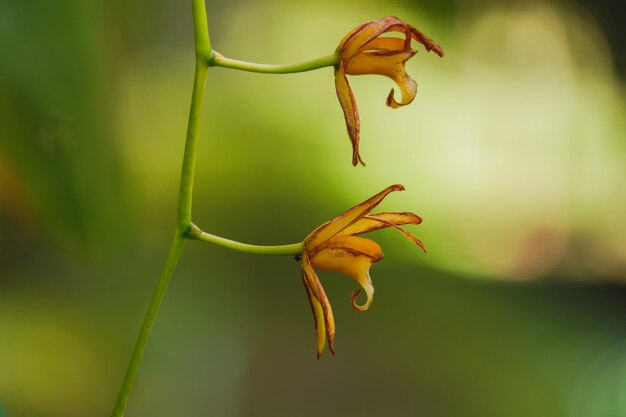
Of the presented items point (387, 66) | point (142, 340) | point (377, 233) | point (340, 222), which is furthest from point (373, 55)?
point (377, 233)

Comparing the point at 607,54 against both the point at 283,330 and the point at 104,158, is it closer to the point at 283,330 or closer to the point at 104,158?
the point at 283,330

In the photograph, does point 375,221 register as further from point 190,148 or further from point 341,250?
point 190,148

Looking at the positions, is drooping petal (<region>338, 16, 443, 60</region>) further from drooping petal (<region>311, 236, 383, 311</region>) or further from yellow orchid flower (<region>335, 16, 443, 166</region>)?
drooping petal (<region>311, 236, 383, 311</region>)

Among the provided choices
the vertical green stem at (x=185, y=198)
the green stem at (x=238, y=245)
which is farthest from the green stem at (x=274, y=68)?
the green stem at (x=238, y=245)

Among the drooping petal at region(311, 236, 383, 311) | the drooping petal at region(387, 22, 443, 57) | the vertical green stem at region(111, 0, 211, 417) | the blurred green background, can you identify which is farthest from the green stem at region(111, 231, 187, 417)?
the blurred green background

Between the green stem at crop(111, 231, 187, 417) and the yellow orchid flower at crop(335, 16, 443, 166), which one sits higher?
the yellow orchid flower at crop(335, 16, 443, 166)

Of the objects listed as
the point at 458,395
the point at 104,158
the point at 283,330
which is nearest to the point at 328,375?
the point at 283,330

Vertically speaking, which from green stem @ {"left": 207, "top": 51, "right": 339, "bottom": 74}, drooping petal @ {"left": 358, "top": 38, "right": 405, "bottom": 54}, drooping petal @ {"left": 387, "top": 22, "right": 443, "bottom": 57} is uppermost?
drooping petal @ {"left": 387, "top": 22, "right": 443, "bottom": 57}
